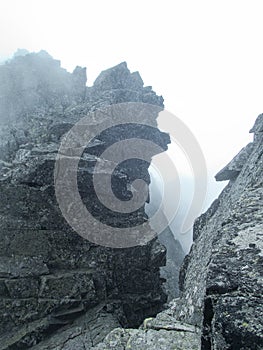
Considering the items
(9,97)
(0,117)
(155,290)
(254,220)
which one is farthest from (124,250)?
(9,97)

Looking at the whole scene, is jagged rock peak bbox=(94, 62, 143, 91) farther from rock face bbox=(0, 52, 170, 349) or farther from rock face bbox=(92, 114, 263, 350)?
rock face bbox=(92, 114, 263, 350)

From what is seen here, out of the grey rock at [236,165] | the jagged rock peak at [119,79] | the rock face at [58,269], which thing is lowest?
the rock face at [58,269]

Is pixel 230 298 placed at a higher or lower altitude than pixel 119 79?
lower

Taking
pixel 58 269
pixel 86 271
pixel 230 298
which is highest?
pixel 230 298

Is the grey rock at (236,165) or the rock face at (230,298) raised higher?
the grey rock at (236,165)

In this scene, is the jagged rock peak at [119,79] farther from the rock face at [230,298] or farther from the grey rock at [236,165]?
the rock face at [230,298]

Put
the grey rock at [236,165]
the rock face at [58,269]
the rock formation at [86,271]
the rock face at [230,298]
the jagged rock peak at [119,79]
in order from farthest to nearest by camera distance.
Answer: the jagged rock peak at [119,79], the grey rock at [236,165], the rock face at [58,269], the rock formation at [86,271], the rock face at [230,298]

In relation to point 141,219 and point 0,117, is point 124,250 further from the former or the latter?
point 0,117

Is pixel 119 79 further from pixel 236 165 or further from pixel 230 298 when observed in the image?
pixel 230 298

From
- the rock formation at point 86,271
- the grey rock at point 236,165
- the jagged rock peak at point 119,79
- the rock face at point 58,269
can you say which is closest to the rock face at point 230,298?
the rock formation at point 86,271

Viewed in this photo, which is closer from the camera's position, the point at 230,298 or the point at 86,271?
the point at 230,298

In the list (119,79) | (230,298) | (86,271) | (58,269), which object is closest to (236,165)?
(86,271)

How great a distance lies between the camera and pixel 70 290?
56.2 ft

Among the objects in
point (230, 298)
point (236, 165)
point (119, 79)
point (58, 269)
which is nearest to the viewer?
point (230, 298)
